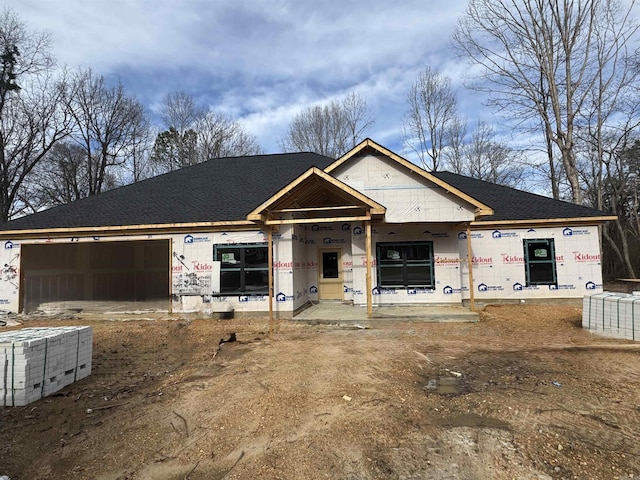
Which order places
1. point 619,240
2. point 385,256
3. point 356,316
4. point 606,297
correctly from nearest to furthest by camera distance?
point 606,297
point 356,316
point 385,256
point 619,240

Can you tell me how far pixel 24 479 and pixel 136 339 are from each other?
6.42m

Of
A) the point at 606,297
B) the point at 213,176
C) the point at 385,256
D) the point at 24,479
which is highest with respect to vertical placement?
the point at 213,176

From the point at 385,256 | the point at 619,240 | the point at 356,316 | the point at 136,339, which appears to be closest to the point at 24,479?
the point at 136,339

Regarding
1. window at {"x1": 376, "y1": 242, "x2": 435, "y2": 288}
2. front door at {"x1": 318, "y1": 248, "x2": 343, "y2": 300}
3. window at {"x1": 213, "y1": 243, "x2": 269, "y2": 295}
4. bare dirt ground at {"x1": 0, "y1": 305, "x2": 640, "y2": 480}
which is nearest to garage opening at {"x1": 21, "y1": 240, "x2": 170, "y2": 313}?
window at {"x1": 213, "y1": 243, "x2": 269, "y2": 295}

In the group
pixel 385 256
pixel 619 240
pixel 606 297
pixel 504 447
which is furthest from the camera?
pixel 619 240

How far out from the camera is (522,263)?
1312cm

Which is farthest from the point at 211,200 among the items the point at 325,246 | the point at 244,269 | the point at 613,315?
the point at 613,315

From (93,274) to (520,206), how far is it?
17.9 meters

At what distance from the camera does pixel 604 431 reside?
4016 millimetres

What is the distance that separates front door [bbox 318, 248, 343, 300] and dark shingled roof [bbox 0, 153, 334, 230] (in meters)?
3.13

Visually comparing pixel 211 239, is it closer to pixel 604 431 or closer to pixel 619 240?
pixel 604 431

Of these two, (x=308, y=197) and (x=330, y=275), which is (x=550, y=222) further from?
(x=308, y=197)

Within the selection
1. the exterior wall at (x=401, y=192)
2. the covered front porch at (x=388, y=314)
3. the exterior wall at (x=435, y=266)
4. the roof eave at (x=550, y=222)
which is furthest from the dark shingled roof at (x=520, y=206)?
the covered front porch at (x=388, y=314)

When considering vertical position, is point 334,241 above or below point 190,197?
below
